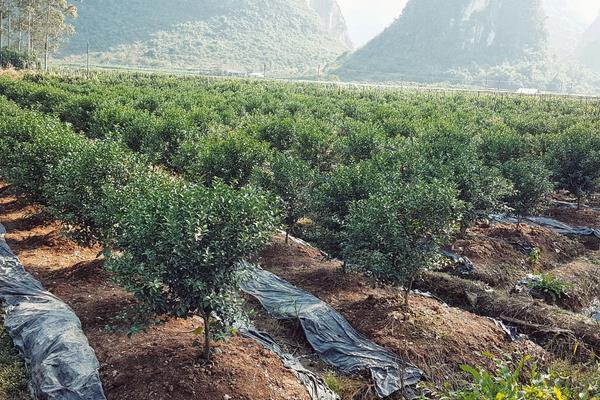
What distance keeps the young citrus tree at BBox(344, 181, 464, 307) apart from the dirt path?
91.1 inches

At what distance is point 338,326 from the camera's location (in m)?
8.07

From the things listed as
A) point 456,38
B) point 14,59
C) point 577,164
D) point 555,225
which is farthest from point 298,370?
point 456,38

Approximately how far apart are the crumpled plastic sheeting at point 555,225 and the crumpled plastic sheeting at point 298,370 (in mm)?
A: 8761

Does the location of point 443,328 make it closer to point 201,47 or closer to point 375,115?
point 375,115

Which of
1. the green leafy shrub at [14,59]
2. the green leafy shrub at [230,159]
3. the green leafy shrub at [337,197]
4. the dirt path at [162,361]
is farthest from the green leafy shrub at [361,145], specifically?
the green leafy shrub at [14,59]

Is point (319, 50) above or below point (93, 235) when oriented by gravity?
above

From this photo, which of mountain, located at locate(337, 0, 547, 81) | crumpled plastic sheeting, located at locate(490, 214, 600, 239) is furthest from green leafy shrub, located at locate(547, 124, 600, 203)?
mountain, located at locate(337, 0, 547, 81)

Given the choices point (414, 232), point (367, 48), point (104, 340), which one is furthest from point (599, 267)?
point (367, 48)

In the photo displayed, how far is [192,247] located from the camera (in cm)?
586

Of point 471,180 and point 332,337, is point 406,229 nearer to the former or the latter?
point 332,337

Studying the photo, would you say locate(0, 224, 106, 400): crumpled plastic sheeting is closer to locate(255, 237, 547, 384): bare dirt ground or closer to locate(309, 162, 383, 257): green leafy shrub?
locate(255, 237, 547, 384): bare dirt ground

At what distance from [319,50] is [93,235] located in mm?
176911

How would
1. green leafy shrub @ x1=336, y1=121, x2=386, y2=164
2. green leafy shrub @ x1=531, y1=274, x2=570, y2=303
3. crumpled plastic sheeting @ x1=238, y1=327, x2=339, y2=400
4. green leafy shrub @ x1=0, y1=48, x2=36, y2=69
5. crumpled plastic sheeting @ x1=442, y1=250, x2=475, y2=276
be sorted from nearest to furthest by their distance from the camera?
crumpled plastic sheeting @ x1=238, y1=327, x2=339, y2=400, green leafy shrub @ x1=531, y1=274, x2=570, y2=303, crumpled plastic sheeting @ x1=442, y1=250, x2=475, y2=276, green leafy shrub @ x1=336, y1=121, x2=386, y2=164, green leafy shrub @ x1=0, y1=48, x2=36, y2=69

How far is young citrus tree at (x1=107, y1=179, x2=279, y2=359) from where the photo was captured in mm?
5891
